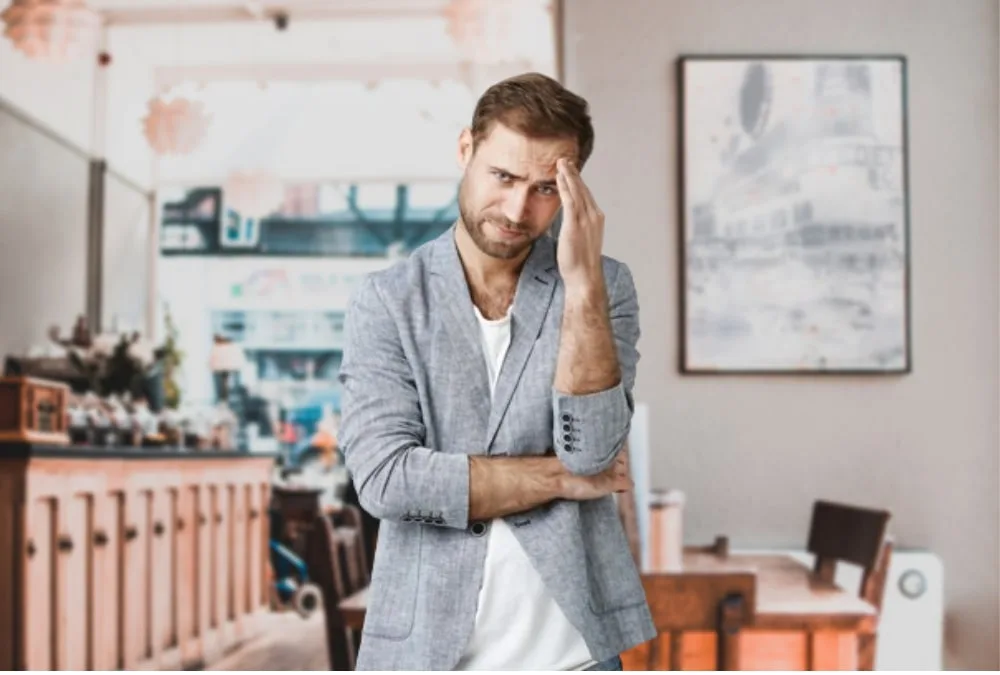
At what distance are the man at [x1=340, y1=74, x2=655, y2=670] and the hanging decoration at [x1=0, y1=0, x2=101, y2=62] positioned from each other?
3.71m

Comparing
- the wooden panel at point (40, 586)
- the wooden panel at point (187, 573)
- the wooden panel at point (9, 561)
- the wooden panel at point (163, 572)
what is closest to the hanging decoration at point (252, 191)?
the wooden panel at point (187, 573)

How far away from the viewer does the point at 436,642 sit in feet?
4.87

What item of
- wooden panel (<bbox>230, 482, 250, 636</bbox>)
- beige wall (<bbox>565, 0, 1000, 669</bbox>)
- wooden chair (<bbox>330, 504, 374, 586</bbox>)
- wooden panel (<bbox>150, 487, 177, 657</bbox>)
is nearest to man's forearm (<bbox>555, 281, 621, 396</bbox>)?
wooden chair (<bbox>330, 504, 374, 586</bbox>)

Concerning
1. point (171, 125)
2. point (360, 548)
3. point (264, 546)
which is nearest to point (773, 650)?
point (360, 548)

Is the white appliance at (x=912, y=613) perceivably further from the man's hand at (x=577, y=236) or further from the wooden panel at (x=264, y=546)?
the wooden panel at (x=264, y=546)

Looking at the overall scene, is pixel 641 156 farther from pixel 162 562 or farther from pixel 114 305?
pixel 114 305

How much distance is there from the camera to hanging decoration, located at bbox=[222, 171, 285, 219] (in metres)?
7.75

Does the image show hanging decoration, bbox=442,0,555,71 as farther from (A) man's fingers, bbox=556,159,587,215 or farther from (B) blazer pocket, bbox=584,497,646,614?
(B) blazer pocket, bbox=584,497,646,614

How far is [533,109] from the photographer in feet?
5.17

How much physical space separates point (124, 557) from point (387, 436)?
144 inches

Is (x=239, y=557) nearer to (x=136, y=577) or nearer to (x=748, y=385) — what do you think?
(x=136, y=577)

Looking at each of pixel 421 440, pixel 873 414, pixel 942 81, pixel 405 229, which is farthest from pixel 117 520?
pixel 405 229

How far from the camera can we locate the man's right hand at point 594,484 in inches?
60.5

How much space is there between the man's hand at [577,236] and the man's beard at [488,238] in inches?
1.9
